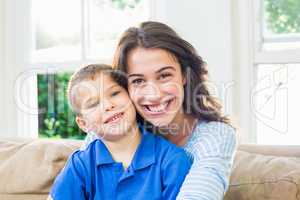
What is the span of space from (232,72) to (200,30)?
25 centimetres

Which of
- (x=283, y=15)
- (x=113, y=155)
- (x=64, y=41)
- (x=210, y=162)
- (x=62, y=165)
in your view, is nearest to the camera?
(x=210, y=162)

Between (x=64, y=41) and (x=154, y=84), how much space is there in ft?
5.03

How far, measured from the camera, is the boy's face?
4.89ft

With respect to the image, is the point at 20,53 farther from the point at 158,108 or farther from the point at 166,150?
the point at 166,150

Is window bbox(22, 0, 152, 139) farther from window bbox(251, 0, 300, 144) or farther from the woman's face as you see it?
the woman's face

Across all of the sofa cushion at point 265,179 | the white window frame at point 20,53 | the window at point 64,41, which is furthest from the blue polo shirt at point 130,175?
the white window frame at point 20,53

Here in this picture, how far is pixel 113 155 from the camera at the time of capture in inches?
60.5

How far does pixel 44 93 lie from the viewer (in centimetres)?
320

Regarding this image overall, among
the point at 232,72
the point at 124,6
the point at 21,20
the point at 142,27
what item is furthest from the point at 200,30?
the point at 21,20

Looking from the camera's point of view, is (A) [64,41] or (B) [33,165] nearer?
(B) [33,165]

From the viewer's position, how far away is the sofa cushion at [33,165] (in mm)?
2041

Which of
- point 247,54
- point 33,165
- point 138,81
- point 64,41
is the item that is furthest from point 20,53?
point 138,81

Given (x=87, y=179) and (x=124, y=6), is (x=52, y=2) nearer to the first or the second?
(x=124, y=6)

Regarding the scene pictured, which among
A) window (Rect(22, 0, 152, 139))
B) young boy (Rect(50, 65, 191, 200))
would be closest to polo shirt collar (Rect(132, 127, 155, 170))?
young boy (Rect(50, 65, 191, 200))
